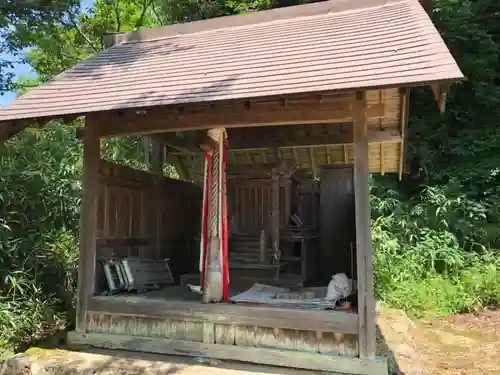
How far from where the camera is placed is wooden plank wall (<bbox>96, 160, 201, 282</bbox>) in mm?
5516

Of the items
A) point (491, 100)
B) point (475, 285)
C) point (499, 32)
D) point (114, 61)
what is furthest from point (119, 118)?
point (499, 32)

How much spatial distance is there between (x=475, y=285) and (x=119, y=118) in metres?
6.64

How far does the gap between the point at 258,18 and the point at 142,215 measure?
11.1 ft

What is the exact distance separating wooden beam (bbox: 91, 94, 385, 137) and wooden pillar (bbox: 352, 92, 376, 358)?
0.45 feet

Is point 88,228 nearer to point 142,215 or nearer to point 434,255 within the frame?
point 142,215

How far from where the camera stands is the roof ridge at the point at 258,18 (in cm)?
618

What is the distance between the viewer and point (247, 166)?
7.11 m

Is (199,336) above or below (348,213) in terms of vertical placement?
below

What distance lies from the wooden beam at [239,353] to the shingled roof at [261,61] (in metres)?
2.44

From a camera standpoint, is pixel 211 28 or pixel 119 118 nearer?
pixel 119 118

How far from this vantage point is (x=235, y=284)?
6504 millimetres

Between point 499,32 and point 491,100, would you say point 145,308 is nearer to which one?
point 491,100

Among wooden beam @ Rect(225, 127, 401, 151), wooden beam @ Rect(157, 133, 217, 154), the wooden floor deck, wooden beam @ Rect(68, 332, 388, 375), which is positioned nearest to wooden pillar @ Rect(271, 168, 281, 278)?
wooden beam @ Rect(225, 127, 401, 151)

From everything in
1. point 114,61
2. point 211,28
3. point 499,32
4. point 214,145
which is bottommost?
point 214,145
